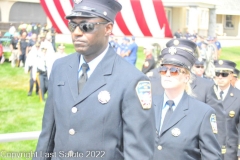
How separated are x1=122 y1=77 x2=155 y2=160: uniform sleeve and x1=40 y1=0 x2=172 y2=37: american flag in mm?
6293

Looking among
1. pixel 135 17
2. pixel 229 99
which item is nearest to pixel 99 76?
pixel 229 99

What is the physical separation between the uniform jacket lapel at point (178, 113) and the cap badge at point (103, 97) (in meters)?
1.18

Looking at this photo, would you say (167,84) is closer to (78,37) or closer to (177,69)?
(177,69)

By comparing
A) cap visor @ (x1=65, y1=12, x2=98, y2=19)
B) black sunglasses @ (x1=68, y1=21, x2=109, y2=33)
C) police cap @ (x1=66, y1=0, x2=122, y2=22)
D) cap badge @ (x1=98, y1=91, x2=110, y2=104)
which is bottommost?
cap badge @ (x1=98, y1=91, x2=110, y2=104)

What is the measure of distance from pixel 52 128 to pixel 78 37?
606 mm

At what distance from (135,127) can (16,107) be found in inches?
411

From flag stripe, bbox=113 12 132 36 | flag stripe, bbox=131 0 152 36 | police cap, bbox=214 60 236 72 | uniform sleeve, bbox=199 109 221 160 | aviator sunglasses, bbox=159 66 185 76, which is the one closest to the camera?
uniform sleeve, bbox=199 109 221 160

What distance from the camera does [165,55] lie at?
4305 millimetres

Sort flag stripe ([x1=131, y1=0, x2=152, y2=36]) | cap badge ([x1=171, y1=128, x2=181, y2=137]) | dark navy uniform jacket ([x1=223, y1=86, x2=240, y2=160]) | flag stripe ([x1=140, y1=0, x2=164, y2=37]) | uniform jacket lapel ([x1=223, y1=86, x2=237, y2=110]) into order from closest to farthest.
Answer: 1. cap badge ([x1=171, y1=128, x2=181, y2=137])
2. dark navy uniform jacket ([x1=223, y1=86, x2=240, y2=160])
3. uniform jacket lapel ([x1=223, y1=86, x2=237, y2=110])
4. flag stripe ([x1=140, y1=0, x2=164, y2=37])
5. flag stripe ([x1=131, y1=0, x2=152, y2=36])

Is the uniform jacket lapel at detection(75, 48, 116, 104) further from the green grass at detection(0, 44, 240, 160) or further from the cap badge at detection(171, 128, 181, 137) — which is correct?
the green grass at detection(0, 44, 240, 160)

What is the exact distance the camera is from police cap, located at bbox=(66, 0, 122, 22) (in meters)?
2.84

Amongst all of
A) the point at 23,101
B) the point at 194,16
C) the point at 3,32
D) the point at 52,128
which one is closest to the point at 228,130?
the point at 52,128

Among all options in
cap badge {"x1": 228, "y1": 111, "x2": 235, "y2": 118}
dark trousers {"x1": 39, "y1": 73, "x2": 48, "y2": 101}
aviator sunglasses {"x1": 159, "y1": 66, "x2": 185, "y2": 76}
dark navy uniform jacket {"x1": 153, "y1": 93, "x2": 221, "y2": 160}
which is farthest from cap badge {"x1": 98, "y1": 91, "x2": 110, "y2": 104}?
dark trousers {"x1": 39, "y1": 73, "x2": 48, "y2": 101}

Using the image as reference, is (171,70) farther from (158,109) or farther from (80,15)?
(80,15)
